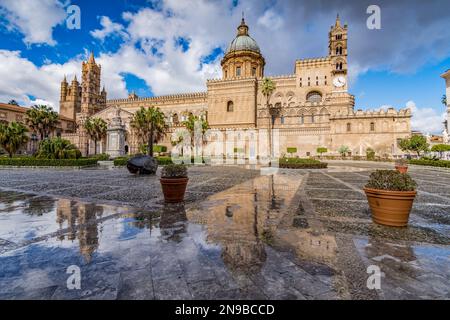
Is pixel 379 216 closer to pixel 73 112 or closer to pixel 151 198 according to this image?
pixel 151 198

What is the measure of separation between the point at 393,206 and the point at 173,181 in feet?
17.7

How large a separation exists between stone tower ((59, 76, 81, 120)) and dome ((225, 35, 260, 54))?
50735 mm

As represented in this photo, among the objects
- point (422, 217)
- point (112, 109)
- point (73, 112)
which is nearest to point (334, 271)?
point (422, 217)

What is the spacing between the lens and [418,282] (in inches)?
101

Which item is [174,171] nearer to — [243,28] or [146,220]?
[146,220]

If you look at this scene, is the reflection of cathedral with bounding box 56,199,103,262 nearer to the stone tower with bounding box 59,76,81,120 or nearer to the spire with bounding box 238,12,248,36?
the spire with bounding box 238,12,248,36

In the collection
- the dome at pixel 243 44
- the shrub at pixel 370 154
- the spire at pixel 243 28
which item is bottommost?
the shrub at pixel 370 154

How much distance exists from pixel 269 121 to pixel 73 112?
61.5 metres

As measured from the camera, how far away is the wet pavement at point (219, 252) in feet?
7.97

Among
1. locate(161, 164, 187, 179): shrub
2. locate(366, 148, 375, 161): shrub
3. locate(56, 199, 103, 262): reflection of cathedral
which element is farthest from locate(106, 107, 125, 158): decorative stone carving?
locate(366, 148, 375, 161): shrub

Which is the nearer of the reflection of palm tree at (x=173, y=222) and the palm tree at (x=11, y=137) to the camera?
the reflection of palm tree at (x=173, y=222)

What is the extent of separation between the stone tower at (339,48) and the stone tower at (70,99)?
239 feet

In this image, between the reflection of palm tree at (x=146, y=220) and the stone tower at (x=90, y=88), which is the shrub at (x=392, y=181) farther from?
the stone tower at (x=90, y=88)

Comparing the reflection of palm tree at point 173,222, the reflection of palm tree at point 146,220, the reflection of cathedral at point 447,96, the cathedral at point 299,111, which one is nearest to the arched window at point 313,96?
the cathedral at point 299,111
